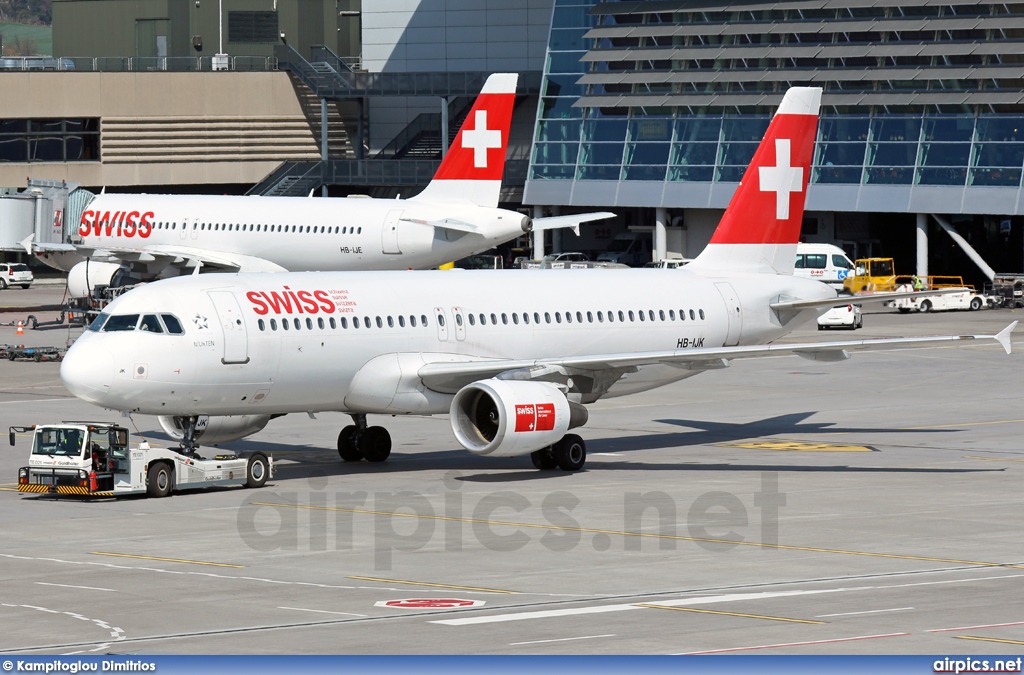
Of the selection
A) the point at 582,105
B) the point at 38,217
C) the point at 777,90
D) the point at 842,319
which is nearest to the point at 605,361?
the point at 842,319

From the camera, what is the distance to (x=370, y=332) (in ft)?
113

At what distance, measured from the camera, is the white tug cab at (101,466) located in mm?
31156

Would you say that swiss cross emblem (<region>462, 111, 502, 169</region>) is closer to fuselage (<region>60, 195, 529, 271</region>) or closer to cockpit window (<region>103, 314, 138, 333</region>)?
fuselage (<region>60, 195, 529, 271</region>)

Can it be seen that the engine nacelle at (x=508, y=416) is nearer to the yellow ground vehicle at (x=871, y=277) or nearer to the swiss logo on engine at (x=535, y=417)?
the swiss logo on engine at (x=535, y=417)

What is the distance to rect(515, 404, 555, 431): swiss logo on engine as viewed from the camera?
32.9 metres

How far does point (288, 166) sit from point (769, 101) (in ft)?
128

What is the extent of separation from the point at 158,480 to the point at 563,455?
8818mm

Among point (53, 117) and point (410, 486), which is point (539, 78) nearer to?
point (53, 117)

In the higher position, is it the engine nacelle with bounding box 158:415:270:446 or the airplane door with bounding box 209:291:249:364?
the airplane door with bounding box 209:291:249:364

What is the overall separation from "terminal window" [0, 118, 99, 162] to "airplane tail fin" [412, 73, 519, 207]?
5078 centimetres

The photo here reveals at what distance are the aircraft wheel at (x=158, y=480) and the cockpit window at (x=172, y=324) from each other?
266 cm

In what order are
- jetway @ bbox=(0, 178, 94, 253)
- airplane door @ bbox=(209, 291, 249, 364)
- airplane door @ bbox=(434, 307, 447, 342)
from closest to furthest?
airplane door @ bbox=(209, 291, 249, 364)
airplane door @ bbox=(434, 307, 447, 342)
jetway @ bbox=(0, 178, 94, 253)

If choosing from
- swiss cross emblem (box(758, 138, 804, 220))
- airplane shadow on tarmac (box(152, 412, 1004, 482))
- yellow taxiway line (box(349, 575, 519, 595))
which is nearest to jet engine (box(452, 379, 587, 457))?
airplane shadow on tarmac (box(152, 412, 1004, 482))

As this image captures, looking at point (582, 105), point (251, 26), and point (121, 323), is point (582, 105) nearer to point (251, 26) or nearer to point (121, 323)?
point (251, 26)
